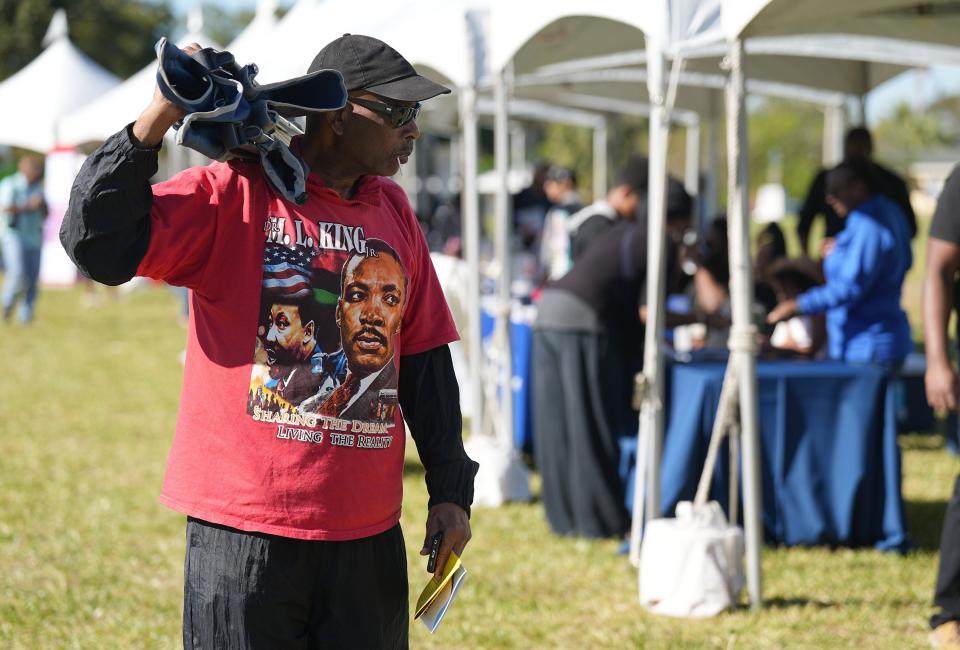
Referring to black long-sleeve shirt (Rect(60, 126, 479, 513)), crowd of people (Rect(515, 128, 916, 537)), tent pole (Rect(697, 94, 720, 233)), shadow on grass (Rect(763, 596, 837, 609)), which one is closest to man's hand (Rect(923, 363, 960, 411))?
shadow on grass (Rect(763, 596, 837, 609))

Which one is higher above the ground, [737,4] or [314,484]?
[737,4]

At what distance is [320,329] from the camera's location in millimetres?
2367

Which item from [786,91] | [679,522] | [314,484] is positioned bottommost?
[679,522]

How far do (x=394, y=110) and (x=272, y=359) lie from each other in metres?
0.55

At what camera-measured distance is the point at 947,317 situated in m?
4.28

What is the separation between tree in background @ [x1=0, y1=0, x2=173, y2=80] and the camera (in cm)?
4419

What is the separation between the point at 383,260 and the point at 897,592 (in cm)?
359

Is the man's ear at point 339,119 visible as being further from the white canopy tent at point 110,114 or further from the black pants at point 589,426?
the white canopy tent at point 110,114

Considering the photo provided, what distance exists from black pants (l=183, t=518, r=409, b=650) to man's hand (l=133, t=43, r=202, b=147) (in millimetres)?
770

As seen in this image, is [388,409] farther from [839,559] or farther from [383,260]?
[839,559]

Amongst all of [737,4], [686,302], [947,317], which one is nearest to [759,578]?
[947,317]

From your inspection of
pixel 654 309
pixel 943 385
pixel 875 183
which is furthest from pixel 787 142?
pixel 943 385

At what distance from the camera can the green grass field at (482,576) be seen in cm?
470

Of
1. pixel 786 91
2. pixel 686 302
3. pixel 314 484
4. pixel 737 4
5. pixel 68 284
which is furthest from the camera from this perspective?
pixel 68 284
